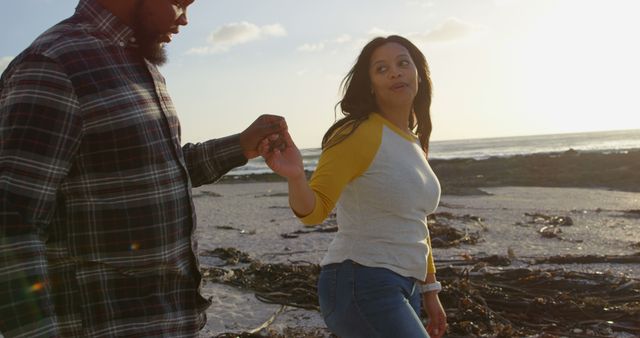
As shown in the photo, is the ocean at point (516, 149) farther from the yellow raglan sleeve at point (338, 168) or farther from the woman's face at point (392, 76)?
the yellow raglan sleeve at point (338, 168)

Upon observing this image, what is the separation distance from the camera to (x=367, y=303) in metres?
2.68

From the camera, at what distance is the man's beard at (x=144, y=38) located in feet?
7.04

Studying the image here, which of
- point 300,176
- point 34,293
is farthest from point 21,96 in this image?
point 300,176

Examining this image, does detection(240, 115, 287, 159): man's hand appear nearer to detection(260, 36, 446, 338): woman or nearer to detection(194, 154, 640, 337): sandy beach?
detection(260, 36, 446, 338): woman

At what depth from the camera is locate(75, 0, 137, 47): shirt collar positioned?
2.07m

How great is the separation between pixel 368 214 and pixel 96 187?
1281 mm

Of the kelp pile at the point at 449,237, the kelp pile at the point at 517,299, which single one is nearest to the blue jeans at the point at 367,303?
the kelp pile at the point at 517,299

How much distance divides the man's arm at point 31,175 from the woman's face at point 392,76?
1757 mm

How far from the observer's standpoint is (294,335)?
5.88m

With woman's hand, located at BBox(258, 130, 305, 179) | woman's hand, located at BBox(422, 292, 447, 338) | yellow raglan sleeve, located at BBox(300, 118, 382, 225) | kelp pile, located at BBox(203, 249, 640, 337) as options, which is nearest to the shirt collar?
woman's hand, located at BBox(258, 130, 305, 179)

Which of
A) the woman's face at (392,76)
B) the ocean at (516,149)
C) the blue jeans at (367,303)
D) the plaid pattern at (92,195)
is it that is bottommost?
the ocean at (516,149)

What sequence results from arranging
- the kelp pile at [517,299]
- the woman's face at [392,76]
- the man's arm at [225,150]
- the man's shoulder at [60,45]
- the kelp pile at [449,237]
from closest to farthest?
1. the man's shoulder at [60,45]
2. the man's arm at [225,150]
3. the woman's face at [392,76]
4. the kelp pile at [517,299]
5. the kelp pile at [449,237]

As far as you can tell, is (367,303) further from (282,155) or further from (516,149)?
(516,149)

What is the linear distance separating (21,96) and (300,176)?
116cm
